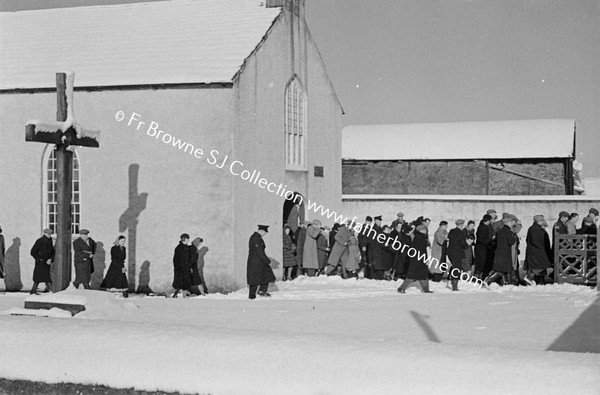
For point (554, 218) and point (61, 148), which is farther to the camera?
point (554, 218)

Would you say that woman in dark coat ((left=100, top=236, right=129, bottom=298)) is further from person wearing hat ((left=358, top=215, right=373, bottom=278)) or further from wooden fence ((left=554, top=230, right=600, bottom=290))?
wooden fence ((left=554, top=230, right=600, bottom=290))

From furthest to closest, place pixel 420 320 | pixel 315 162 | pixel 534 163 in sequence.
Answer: pixel 534 163 → pixel 315 162 → pixel 420 320

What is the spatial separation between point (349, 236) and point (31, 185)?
7.98 metres

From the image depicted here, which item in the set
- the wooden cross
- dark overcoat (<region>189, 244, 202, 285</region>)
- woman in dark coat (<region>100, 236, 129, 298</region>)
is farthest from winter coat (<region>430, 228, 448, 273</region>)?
the wooden cross

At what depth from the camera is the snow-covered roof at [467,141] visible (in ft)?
125

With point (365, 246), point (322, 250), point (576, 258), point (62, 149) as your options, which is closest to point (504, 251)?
point (576, 258)

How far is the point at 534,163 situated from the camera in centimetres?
3775

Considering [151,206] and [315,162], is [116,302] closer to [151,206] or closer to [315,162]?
[151,206]

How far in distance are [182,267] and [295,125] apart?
267 inches

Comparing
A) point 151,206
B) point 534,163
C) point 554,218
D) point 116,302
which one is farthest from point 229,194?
point 534,163

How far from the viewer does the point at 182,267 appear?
1677 cm

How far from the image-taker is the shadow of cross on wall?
18.5 m

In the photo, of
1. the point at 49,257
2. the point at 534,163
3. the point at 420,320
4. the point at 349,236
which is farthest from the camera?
the point at 534,163

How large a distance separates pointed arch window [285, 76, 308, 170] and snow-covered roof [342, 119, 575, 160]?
17.8 m
